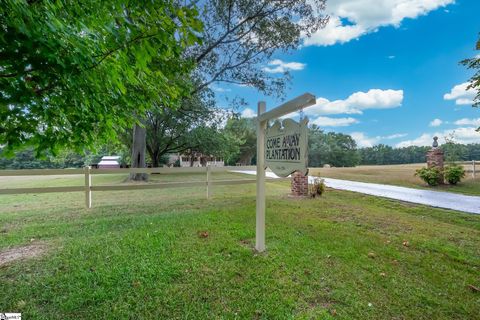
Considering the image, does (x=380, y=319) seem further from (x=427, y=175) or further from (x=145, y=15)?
(x=427, y=175)

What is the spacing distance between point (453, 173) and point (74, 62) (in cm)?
1357

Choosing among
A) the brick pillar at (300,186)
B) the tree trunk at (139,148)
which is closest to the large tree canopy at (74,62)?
the brick pillar at (300,186)

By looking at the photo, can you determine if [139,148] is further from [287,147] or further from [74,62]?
[74,62]

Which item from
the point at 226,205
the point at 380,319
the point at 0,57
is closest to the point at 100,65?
the point at 0,57

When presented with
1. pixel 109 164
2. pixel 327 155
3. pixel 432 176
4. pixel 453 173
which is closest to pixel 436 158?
pixel 453 173

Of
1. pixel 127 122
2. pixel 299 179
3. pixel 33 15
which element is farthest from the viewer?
pixel 299 179

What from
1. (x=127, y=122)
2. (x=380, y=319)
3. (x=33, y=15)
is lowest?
(x=380, y=319)

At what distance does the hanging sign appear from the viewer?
2.50 metres

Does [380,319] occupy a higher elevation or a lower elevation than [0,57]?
lower

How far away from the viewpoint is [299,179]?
7875mm

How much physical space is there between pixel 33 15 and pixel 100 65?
1.61 feet

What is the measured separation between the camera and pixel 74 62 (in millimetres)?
1729

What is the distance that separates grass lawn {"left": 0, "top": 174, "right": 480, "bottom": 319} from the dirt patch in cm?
11

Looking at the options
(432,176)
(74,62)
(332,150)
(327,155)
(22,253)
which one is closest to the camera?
(74,62)
